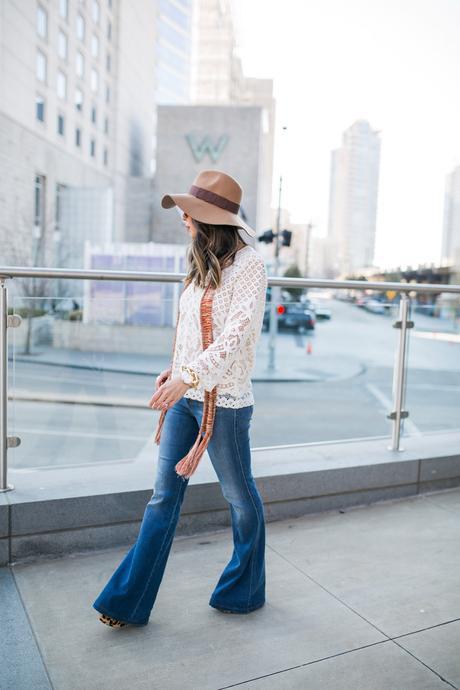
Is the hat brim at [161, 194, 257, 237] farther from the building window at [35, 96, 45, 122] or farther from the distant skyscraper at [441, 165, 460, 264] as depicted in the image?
the distant skyscraper at [441, 165, 460, 264]

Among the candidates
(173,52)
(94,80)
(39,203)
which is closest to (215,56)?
Answer: (173,52)

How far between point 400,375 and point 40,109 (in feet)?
128

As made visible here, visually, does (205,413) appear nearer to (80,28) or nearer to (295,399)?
(295,399)

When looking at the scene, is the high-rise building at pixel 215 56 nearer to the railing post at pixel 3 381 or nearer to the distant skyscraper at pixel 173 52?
the distant skyscraper at pixel 173 52

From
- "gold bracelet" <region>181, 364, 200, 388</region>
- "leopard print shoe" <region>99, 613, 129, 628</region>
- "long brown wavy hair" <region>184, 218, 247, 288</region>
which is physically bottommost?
"leopard print shoe" <region>99, 613, 129, 628</region>

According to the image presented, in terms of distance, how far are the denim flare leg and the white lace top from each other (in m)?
0.10

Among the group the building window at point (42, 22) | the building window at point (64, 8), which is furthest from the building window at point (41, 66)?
the building window at point (64, 8)

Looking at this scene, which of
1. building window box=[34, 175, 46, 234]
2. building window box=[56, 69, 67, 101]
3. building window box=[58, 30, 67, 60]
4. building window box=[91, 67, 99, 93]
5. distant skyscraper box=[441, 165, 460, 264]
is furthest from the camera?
distant skyscraper box=[441, 165, 460, 264]

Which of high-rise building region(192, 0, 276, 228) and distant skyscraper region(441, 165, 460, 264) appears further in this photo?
high-rise building region(192, 0, 276, 228)

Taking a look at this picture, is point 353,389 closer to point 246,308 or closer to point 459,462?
point 459,462

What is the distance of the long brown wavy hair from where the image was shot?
250cm

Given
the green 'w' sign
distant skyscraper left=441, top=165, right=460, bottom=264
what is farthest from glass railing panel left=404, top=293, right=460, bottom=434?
distant skyscraper left=441, top=165, right=460, bottom=264

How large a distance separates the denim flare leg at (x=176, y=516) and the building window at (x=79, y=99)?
45313mm

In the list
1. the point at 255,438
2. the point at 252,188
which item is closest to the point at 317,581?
the point at 255,438
